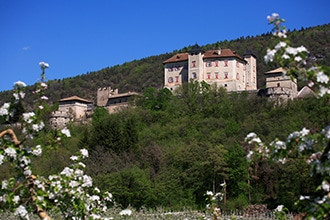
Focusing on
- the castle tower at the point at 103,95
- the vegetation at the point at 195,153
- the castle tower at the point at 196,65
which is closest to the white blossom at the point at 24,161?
the vegetation at the point at 195,153

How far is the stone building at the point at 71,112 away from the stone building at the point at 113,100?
208 centimetres

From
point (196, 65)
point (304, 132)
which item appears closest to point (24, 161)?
point (304, 132)

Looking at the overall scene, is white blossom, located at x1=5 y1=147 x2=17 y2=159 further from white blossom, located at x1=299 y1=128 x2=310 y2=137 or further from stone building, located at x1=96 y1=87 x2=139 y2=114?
stone building, located at x1=96 y1=87 x2=139 y2=114

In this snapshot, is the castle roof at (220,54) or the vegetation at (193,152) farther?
the castle roof at (220,54)

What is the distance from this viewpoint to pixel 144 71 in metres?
130

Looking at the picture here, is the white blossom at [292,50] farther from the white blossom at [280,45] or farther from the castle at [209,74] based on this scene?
the castle at [209,74]

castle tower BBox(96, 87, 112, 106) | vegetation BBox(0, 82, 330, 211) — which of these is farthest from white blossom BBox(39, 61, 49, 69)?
castle tower BBox(96, 87, 112, 106)

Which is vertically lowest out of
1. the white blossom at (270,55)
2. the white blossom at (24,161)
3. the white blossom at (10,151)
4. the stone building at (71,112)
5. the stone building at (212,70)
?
the white blossom at (24,161)

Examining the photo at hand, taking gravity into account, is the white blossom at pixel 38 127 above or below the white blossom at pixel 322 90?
below

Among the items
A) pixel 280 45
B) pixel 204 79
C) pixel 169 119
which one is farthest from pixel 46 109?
pixel 204 79

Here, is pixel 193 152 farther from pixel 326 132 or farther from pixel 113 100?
pixel 326 132

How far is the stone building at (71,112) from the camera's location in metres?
68.6

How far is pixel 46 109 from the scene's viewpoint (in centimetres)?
638

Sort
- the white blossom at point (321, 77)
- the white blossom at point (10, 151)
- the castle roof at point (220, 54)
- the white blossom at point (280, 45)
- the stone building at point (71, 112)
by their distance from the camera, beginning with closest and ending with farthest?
1. the white blossom at point (321, 77)
2. the white blossom at point (280, 45)
3. the white blossom at point (10, 151)
4. the castle roof at point (220, 54)
5. the stone building at point (71, 112)
